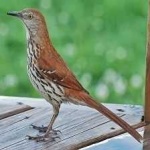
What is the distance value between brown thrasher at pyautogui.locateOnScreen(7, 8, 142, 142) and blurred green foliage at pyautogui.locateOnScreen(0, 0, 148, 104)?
8.18 feet

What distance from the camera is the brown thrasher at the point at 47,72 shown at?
19.3ft

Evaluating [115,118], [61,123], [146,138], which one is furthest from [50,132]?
[146,138]

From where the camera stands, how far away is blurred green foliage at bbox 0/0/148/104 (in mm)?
8734

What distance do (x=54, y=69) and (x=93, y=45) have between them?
10.2 feet

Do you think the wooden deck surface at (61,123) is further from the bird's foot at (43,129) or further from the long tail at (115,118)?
the long tail at (115,118)

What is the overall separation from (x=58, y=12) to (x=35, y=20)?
345 centimetres

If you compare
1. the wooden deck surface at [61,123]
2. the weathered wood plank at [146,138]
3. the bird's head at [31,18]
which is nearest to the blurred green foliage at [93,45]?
the wooden deck surface at [61,123]

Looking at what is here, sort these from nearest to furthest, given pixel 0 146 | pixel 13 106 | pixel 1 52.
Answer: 1. pixel 0 146
2. pixel 13 106
3. pixel 1 52

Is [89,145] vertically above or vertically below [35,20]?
below

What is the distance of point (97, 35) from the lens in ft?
30.2

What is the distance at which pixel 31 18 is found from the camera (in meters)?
5.89

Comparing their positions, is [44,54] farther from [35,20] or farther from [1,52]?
[1,52]

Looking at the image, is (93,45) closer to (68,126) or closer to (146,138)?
(68,126)

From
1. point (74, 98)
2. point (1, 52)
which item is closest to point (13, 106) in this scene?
point (74, 98)
